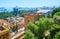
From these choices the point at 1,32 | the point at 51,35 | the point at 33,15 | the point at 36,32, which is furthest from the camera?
the point at 33,15

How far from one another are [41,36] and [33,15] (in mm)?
7026

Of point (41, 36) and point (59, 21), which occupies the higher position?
point (59, 21)

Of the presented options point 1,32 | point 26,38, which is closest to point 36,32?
point 26,38

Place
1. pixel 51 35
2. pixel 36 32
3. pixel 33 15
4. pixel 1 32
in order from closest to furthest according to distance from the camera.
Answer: pixel 1 32, pixel 51 35, pixel 36 32, pixel 33 15

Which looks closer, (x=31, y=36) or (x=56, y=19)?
(x=31, y=36)

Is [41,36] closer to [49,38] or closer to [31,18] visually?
[49,38]

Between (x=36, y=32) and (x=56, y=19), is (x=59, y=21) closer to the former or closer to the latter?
(x=56, y=19)

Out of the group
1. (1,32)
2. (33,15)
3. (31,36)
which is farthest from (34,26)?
(1,32)

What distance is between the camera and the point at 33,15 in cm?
2186

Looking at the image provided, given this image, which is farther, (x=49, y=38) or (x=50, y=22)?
(x=50, y=22)

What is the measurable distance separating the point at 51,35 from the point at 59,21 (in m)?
1.83

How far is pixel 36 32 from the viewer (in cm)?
1506

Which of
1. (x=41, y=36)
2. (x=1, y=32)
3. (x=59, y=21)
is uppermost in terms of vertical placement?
(x=1, y=32)

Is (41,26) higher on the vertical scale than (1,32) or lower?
lower
